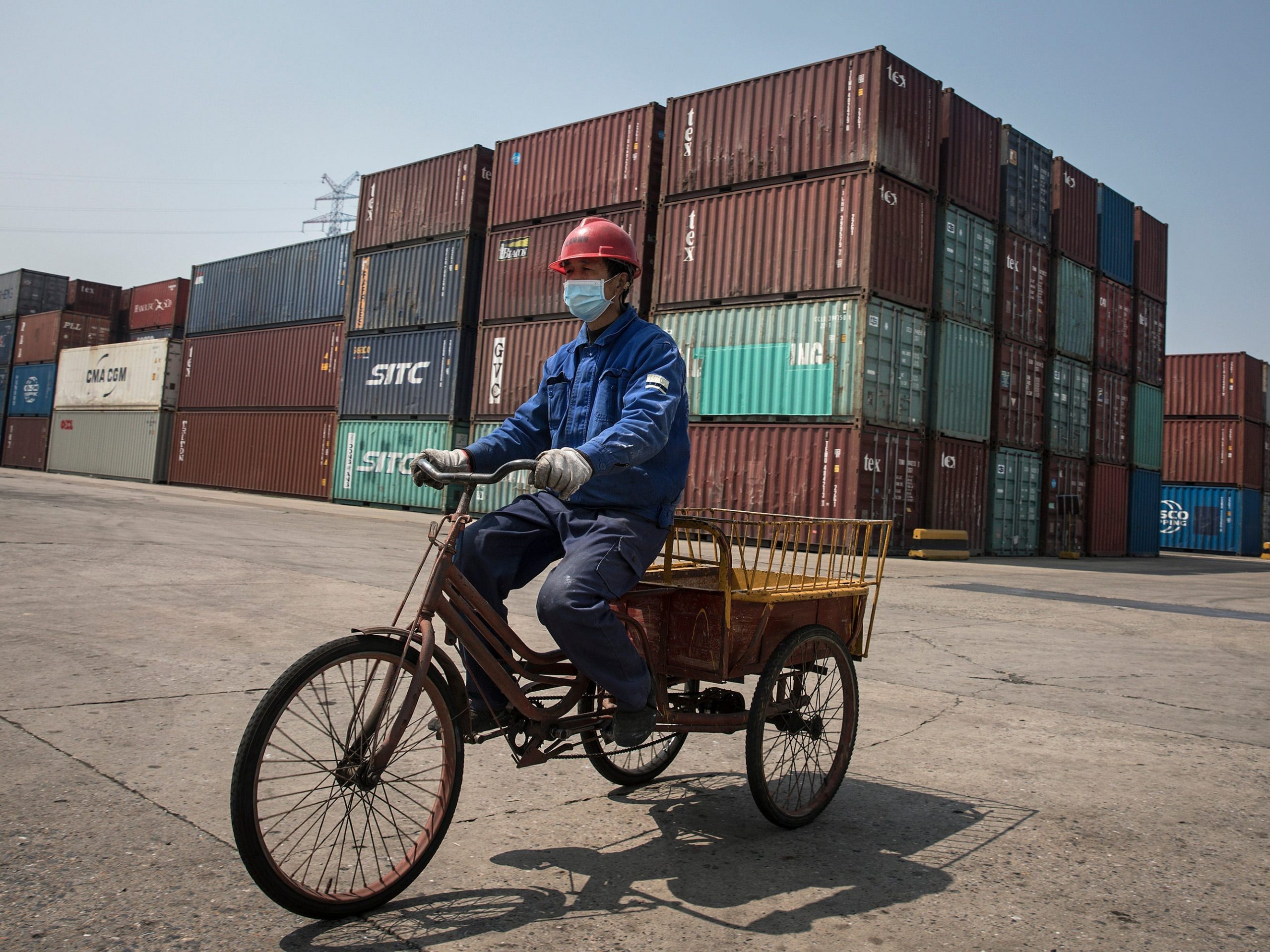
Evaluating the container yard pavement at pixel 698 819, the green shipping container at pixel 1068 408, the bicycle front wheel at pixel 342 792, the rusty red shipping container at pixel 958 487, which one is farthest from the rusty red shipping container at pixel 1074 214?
the bicycle front wheel at pixel 342 792

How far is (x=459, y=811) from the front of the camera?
10.8 feet

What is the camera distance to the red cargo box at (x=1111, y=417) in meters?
25.0

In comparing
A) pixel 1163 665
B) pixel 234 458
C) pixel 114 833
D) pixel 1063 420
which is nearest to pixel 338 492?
pixel 234 458

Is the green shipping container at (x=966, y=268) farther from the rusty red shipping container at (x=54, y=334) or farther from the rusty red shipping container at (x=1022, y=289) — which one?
Result: the rusty red shipping container at (x=54, y=334)

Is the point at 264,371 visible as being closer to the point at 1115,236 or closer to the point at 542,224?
the point at 542,224

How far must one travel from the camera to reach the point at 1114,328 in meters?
25.8

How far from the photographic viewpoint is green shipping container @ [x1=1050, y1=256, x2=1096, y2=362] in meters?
23.2

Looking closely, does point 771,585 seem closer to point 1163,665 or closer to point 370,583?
point 1163,665

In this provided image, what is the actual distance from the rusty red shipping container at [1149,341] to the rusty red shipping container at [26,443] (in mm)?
42453

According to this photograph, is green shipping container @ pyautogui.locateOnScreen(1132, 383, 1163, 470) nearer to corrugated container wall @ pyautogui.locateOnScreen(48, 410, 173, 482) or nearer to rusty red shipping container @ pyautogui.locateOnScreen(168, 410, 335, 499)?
rusty red shipping container @ pyautogui.locateOnScreen(168, 410, 335, 499)

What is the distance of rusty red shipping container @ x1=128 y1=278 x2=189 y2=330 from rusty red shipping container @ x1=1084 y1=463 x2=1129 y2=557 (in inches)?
1280

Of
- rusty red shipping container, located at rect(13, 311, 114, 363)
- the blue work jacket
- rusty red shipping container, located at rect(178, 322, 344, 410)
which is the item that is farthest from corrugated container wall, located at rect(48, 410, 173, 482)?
the blue work jacket

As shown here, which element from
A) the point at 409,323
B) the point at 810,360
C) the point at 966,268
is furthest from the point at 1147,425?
the point at 409,323

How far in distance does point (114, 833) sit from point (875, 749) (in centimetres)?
305
